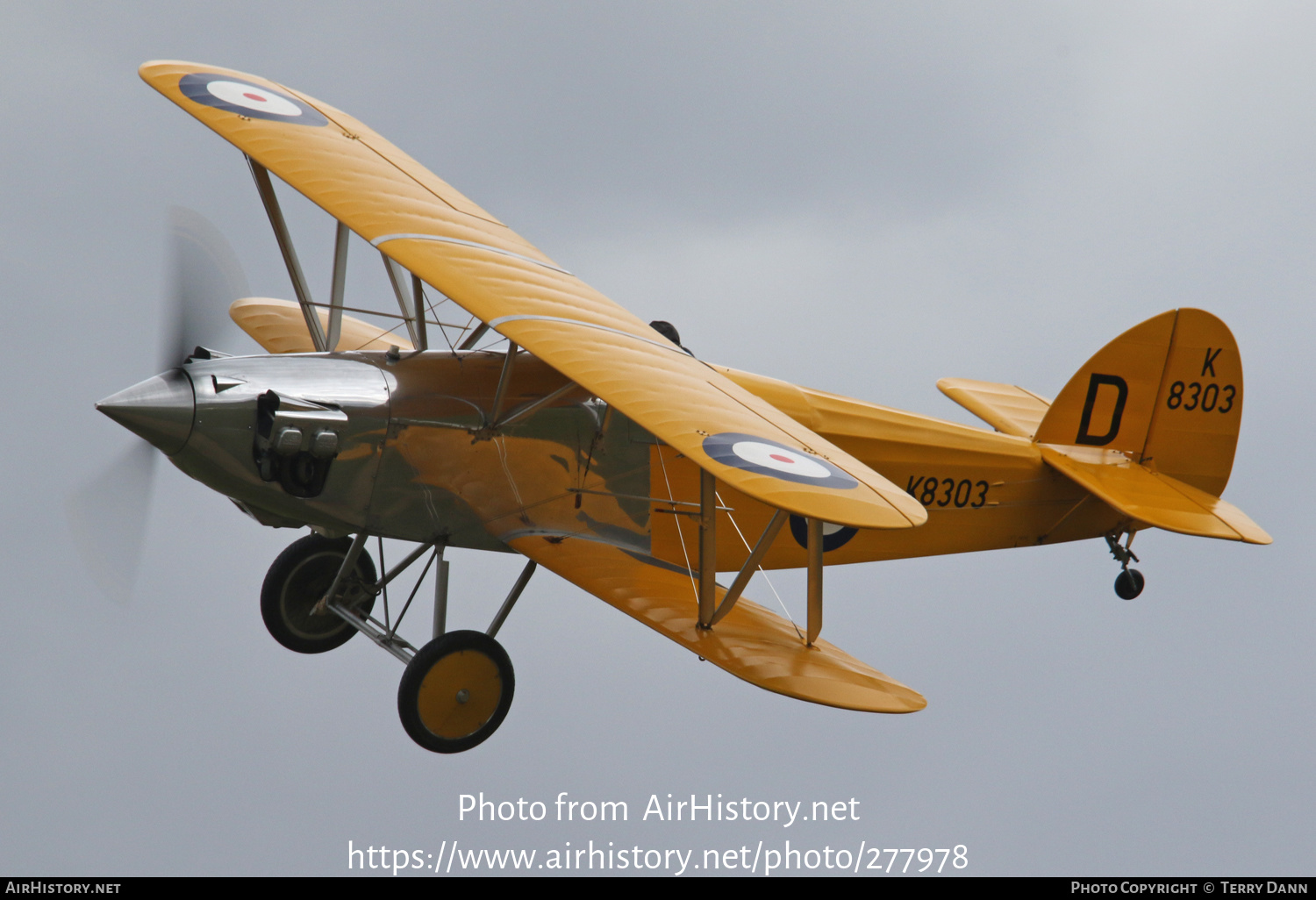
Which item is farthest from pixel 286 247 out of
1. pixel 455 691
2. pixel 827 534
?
pixel 827 534

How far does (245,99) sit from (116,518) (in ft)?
8.55

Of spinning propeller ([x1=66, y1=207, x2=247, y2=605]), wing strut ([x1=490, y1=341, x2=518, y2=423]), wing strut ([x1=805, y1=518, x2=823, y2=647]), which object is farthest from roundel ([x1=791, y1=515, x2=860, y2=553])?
spinning propeller ([x1=66, y1=207, x2=247, y2=605])

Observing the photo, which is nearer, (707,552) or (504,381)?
(707,552)

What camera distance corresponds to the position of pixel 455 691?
21.5ft

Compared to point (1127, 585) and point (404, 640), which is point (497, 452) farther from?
point (1127, 585)

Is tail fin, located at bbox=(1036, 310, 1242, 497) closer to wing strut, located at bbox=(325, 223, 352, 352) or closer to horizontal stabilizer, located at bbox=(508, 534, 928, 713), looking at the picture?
horizontal stabilizer, located at bbox=(508, 534, 928, 713)

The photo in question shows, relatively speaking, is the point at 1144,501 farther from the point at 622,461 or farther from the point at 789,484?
the point at 789,484

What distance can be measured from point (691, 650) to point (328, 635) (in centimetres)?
271

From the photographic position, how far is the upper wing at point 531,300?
512 centimetres

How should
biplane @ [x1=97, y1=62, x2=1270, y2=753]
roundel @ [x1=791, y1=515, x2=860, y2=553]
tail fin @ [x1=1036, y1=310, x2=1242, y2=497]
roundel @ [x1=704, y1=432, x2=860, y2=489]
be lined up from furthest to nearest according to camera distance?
tail fin @ [x1=1036, y1=310, x2=1242, y2=497] → roundel @ [x1=791, y1=515, x2=860, y2=553] → biplane @ [x1=97, y1=62, x2=1270, y2=753] → roundel @ [x1=704, y1=432, x2=860, y2=489]

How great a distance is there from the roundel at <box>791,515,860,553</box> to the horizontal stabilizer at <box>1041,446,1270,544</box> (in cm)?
167

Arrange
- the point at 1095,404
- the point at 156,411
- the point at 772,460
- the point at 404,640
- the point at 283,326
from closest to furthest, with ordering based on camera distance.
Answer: the point at 772,460 → the point at 156,411 → the point at 404,640 → the point at 283,326 → the point at 1095,404

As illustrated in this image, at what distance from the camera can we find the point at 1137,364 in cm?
909

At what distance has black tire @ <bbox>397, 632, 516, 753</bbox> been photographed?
6477 mm
